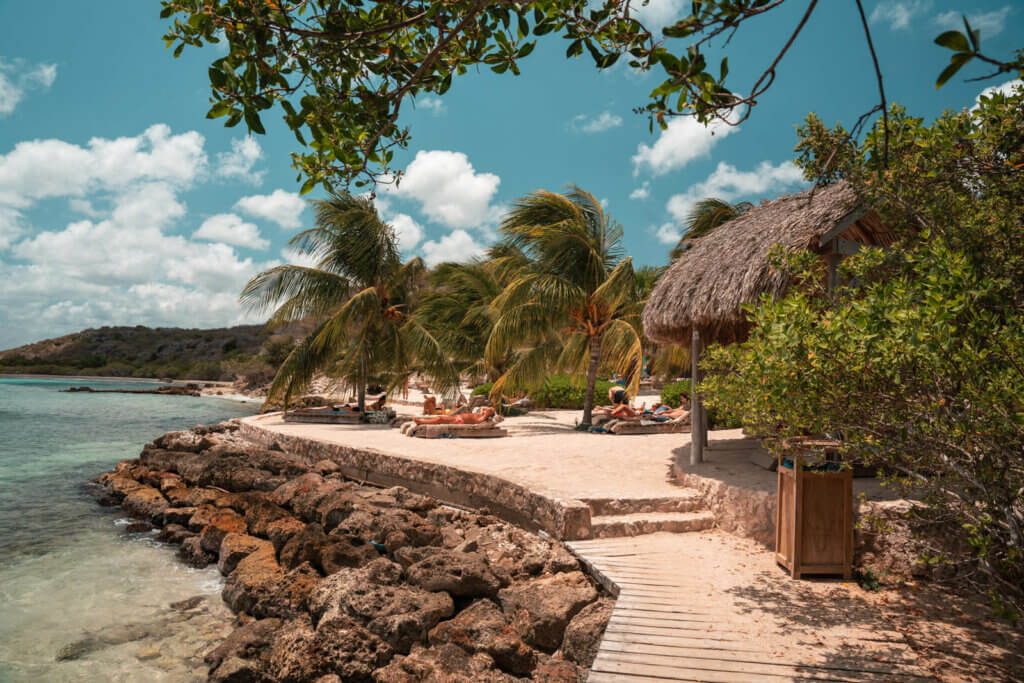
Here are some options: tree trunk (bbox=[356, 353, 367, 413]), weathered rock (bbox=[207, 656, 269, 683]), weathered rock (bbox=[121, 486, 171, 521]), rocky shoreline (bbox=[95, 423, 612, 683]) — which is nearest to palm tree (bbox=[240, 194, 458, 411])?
tree trunk (bbox=[356, 353, 367, 413])

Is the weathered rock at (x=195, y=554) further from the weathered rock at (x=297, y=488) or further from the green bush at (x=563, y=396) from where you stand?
the green bush at (x=563, y=396)

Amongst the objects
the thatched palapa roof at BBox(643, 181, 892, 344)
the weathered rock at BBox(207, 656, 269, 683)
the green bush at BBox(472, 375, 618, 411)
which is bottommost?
the weathered rock at BBox(207, 656, 269, 683)

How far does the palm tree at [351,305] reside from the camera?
14.3 m

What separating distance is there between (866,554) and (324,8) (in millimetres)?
5121

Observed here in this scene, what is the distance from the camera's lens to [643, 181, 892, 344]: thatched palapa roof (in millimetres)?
6168

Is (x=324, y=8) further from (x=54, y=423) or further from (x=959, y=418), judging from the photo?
(x=54, y=423)

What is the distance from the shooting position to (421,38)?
125 inches

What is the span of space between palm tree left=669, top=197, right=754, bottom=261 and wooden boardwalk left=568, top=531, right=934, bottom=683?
10969 millimetres

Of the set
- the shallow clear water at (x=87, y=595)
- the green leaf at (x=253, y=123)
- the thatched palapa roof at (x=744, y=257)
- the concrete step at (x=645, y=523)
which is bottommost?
the shallow clear water at (x=87, y=595)

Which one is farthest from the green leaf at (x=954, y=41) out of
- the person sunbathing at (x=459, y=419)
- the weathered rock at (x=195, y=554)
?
the person sunbathing at (x=459, y=419)

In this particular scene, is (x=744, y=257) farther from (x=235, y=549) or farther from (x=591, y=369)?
(x=235, y=549)

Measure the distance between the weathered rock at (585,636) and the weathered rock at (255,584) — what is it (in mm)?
2660

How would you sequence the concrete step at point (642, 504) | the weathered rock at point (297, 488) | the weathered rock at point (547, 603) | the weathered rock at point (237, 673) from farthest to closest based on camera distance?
the weathered rock at point (297, 488) < the concrete step at point (642, 504) < the weathered rock at point (547, 603) < the weathered rock at point (237, 673)

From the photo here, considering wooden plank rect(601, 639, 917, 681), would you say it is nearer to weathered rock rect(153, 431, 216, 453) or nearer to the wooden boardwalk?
the wooden boardwalk
